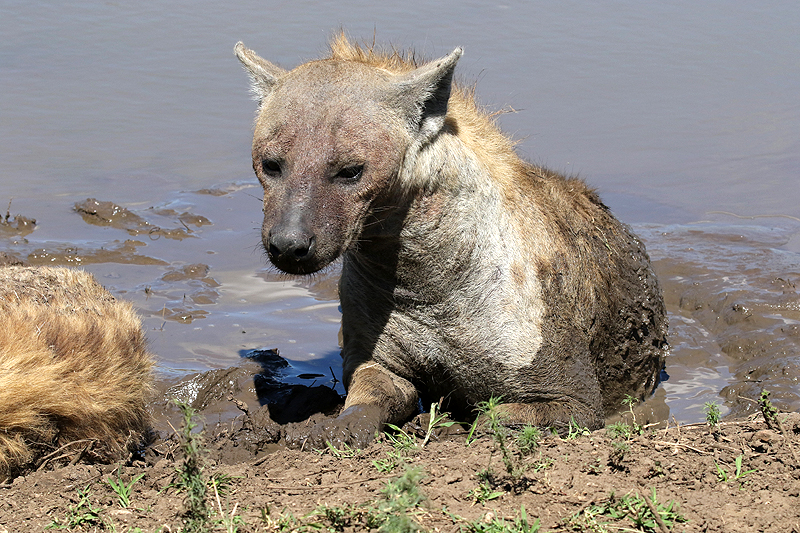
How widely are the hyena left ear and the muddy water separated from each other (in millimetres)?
1031

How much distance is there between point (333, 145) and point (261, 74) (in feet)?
2.60

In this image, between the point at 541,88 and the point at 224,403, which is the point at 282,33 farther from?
the point at 224,403

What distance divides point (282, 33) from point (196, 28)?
1.70m

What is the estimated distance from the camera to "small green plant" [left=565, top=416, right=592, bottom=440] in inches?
166

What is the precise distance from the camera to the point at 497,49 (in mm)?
13391

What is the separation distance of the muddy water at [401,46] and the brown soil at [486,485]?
1355mm

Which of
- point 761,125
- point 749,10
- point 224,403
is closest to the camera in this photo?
point 224,403

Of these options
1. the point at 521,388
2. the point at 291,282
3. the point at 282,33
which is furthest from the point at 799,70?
the point at 521,388

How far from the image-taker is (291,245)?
3.73 m

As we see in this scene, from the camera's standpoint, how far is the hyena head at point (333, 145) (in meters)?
3.85

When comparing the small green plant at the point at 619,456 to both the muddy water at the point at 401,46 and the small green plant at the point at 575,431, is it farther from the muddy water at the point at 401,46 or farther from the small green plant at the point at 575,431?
the muddy water at the point at 401,46

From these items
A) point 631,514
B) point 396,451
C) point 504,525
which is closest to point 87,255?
point 396,451

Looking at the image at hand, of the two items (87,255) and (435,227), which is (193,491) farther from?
(87,255)

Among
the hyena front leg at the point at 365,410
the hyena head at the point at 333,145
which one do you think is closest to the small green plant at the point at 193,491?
the hyena head at the point at 333,145
